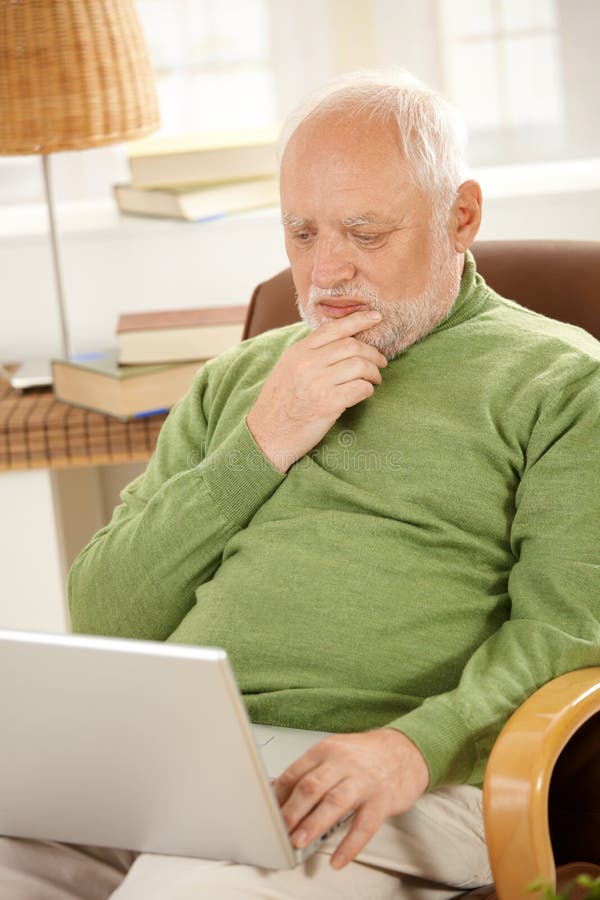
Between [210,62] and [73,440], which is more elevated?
[210,62]

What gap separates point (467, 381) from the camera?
4.99 feet

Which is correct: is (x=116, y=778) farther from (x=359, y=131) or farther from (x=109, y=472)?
(x=109, y=472)

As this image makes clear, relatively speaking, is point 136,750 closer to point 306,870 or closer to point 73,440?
point 306,870

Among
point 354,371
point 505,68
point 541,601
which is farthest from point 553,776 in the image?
point 505,68

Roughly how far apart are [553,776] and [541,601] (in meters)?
0.18

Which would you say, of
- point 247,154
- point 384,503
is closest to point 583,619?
point 384,503

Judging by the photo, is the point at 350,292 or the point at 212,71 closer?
the point at 350,292

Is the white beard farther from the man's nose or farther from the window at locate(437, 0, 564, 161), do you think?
the window at locate(437, 0, 564, 161)

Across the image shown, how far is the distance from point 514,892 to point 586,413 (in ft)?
1.73

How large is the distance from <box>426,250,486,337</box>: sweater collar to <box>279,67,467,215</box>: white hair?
10 centimetres

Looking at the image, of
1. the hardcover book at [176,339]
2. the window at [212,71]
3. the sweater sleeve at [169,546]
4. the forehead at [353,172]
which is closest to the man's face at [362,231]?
the forehead at [353,172]

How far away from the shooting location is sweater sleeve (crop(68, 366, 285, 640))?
1.52 m

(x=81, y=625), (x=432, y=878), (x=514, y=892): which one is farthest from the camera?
(x=81, y=625)

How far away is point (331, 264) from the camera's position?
4.95 feet
